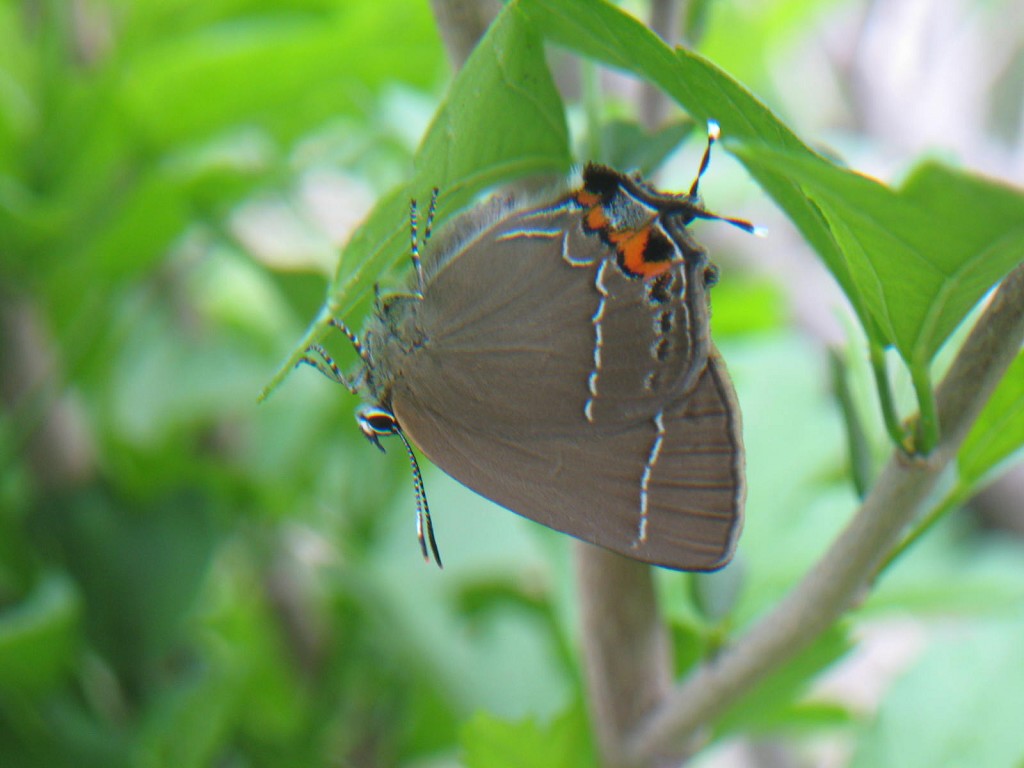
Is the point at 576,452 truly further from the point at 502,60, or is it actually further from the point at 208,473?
the point at 208,473

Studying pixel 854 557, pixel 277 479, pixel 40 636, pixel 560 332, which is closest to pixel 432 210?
pixel 560 332

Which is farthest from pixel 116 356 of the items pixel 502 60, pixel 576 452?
Answer: pixel 502 60

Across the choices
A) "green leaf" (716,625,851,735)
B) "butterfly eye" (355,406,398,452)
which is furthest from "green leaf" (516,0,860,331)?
"butterfly eye" (355,406,398,452)

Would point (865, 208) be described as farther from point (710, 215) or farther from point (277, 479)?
point (277, 479)

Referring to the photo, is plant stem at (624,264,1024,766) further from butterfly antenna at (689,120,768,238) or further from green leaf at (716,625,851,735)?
butterfly antenna at (689,120,768,238)

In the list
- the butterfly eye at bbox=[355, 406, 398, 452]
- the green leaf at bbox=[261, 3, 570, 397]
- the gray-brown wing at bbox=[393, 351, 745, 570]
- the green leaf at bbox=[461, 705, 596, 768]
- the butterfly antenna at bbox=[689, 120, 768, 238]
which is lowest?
the green leaf at bbox=[461, 705, 596, 768]
